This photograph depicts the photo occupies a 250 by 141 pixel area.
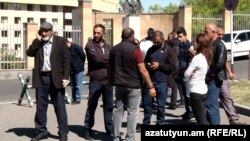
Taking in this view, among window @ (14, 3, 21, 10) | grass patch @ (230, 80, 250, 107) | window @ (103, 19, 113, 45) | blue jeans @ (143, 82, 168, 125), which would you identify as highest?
window @ (14, 3, 21, 10)

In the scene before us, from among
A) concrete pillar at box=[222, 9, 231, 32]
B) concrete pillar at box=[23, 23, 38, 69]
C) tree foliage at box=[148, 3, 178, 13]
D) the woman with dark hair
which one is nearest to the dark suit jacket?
the woman with dark hair

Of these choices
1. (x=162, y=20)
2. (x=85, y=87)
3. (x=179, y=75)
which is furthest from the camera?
(x=162, y=20)

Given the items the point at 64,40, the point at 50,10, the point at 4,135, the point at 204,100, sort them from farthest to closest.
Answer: the point at 50,10 → the point at 4,135 → the point at 64,40 → the point at 204,100

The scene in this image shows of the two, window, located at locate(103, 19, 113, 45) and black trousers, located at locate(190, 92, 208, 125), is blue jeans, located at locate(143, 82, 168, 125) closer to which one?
black trousers, located at locate(190, 92, 208, 125)

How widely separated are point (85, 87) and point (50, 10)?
77.9m

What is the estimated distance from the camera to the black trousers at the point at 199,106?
8281 millimetres

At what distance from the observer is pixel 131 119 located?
8.54m

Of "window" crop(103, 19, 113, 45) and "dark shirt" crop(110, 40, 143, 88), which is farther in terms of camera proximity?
"window" crop(103, 19, 113, 45)

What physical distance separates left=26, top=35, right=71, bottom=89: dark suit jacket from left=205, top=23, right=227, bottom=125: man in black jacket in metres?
2.29

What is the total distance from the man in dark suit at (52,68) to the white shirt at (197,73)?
203 centimetres

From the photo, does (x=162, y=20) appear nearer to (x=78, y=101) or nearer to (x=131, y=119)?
(x=78, y=101)

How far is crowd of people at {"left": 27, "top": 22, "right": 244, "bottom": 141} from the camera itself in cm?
838

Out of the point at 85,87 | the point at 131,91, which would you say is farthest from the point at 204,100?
the point at 85,87

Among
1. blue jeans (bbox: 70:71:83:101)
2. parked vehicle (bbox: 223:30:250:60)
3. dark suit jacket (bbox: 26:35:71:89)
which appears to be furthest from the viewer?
parked vehicle (bbox: 223:30:250:60)
